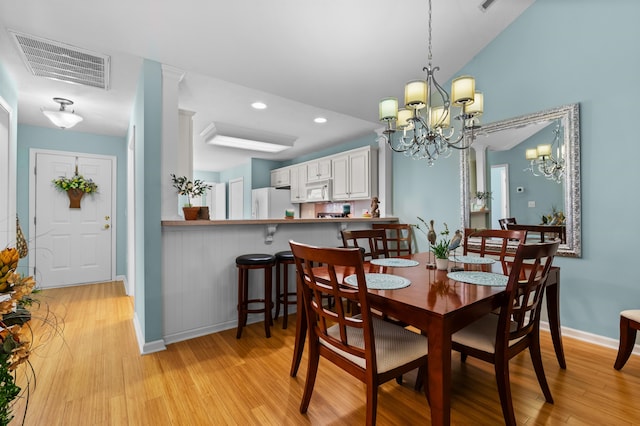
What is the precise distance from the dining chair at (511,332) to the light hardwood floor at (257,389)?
0.28 m

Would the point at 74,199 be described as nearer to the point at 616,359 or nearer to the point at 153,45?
the point at 153,45

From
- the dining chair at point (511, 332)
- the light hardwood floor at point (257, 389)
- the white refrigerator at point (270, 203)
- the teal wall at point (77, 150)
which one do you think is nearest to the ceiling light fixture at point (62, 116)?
the teal wall at point (77, 150)

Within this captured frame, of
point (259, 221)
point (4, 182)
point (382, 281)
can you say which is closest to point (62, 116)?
point (4, 182)

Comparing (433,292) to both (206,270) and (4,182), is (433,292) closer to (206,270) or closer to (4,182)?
(206,270)

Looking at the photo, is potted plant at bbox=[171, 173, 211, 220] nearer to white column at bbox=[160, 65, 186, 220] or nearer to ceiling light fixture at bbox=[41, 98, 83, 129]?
white column at bbox=[160, 65, 186, 220]

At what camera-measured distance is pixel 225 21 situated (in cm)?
233

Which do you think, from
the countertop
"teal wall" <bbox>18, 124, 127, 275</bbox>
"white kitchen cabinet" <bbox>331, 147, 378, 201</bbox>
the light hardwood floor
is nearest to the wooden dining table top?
the light hardwood floor

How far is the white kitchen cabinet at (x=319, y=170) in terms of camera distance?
5.08m

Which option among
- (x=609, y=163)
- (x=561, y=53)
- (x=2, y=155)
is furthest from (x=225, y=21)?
(x=609, y=163)

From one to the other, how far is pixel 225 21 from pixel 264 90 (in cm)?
84

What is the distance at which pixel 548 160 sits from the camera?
8.90 ft

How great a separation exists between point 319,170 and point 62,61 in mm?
A: 3585

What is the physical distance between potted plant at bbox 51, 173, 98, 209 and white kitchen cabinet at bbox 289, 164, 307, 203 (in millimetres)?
3323

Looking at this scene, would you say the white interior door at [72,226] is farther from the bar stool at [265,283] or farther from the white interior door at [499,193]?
the white interior door at [499,193]
